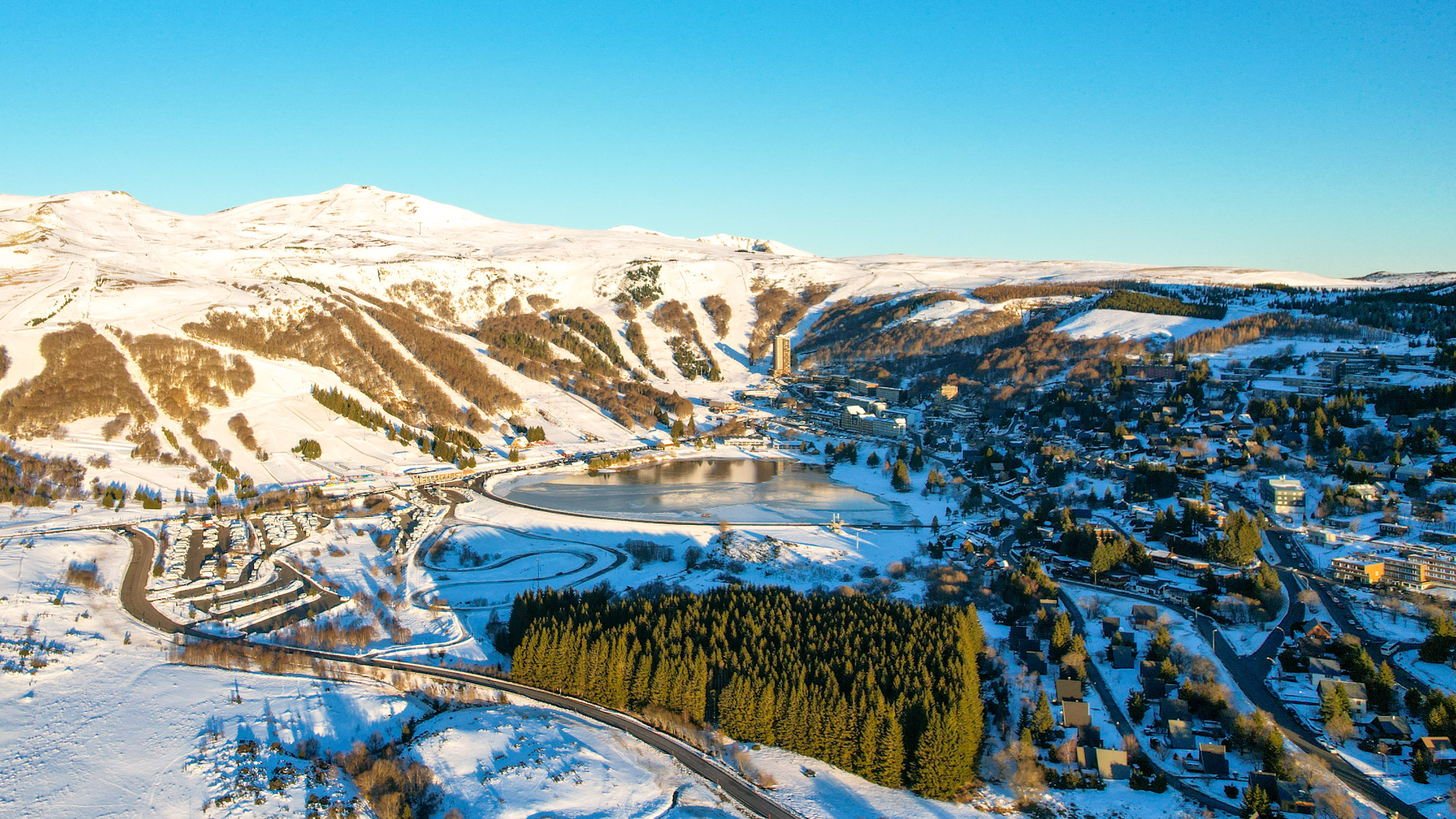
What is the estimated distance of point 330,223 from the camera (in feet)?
355

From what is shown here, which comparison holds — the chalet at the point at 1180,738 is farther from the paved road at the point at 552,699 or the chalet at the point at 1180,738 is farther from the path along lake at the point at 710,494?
the path along lake at the point at 710,494

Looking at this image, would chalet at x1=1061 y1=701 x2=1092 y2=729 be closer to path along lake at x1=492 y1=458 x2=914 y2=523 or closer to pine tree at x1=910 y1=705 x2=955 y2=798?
pine tree at x1=910 y1=705 x2=955 y2=798

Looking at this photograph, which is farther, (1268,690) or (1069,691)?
(1268,690)

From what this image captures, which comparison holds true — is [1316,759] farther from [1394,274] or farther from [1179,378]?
[1394,274]

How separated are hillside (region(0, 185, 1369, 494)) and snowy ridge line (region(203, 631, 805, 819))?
2158 centimetres

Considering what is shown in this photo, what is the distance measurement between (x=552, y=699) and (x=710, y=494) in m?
23.3

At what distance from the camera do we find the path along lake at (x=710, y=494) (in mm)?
39344

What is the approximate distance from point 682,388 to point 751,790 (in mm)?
58122

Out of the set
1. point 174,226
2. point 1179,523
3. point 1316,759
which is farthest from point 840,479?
point 174,226

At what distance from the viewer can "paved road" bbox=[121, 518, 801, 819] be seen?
58.1 ft

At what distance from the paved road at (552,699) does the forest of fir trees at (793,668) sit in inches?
17.6

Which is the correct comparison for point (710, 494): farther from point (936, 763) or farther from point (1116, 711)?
point (936, 763)

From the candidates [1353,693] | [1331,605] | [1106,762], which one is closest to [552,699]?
[1106,762]

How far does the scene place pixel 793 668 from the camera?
20.7 m
